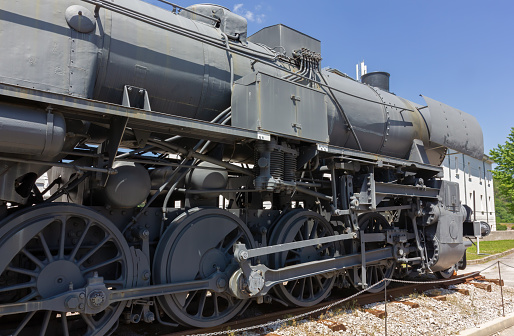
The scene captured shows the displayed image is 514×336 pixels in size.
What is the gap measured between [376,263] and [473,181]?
97.2 feet

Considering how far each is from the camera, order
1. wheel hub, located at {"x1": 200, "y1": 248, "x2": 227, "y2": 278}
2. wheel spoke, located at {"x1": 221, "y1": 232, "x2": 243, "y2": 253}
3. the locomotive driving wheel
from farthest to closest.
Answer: the locomotive driving wheel, wheel spoke, located at {"x1": 221, "y1": 232, "x2": 243, "y2": 253}, wheel hub, located at {"x1": 200, "y1": 248, "x2": 227, "y2": 278}

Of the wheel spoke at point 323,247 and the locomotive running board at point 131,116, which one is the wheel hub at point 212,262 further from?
the wheel spoke at point 323,247

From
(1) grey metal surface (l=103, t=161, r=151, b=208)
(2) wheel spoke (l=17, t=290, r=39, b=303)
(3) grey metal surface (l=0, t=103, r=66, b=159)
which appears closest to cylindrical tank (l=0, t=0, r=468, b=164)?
(3) grey metal surface (l=0, t=103, r=66, b=159)

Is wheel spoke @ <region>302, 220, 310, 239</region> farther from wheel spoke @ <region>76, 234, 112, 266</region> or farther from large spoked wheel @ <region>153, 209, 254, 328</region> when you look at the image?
wheel spoke @ <region>76, 234, 112, 266</region>

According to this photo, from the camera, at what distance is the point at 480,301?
25.9 feet

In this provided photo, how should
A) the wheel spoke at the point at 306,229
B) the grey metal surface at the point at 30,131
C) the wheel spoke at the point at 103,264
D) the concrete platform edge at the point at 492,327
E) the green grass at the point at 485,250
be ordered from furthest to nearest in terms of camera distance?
the green grass at the point at 485,250 → the wheel spoke at the point at 306,229 → the concrete platform edge at the point at 492,327 → the wheel spoke at the point at 103,264 → the grey metal surface at the point at 30,131

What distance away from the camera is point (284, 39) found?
666cm

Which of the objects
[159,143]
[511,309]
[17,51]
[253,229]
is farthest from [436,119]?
[17,51]

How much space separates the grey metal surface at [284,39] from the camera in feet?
21.7

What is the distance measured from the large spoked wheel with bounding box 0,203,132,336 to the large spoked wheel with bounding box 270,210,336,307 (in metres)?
2.45

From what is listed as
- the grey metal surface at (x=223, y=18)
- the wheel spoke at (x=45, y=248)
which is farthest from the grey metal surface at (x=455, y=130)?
the wheel spoke at (x=45, y=248)

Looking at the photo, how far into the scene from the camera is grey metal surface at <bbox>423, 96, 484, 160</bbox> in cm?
832

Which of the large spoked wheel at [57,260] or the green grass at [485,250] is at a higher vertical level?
the large spoked wheel at [57,260]

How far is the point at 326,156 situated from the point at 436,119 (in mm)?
3525
